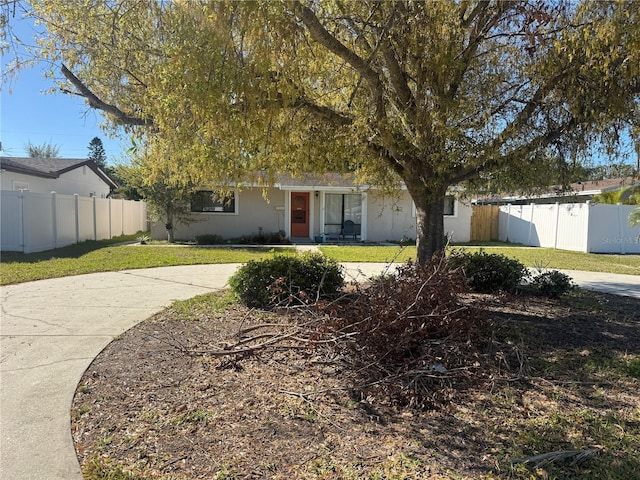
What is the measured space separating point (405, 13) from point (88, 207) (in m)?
16.6

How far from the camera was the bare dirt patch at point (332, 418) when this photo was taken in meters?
2.76

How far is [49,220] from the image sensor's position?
14539 mm

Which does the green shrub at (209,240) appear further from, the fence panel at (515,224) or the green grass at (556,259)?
the fence panel at (515,224)

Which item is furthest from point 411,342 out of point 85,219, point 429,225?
point 85,219

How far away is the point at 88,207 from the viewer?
1767cm

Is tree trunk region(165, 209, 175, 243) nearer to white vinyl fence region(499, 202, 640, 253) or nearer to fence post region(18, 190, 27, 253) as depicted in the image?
fence post region(18, 190, 27, 253)

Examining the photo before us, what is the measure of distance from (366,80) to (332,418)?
4.17 metres

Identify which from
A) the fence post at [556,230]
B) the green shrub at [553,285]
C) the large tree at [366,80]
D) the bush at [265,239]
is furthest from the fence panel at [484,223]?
the large tree at [366,80]

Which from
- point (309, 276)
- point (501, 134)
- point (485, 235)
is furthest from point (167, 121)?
point (485, 235)

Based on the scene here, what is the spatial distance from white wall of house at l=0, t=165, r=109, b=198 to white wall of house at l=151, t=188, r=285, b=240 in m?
5.58

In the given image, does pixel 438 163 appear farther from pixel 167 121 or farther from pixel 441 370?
pixel 167 121

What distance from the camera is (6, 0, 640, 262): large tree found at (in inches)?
163

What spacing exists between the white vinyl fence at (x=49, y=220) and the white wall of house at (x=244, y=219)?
2.58 m

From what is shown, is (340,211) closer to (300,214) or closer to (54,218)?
(300,214)
